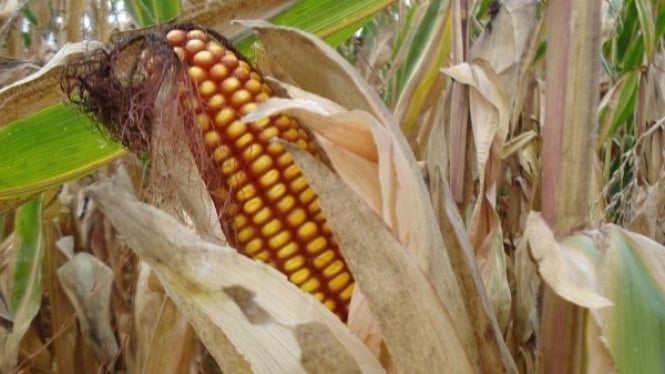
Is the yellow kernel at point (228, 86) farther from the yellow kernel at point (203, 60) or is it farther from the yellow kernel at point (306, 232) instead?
the yellow kernel at point (306, 232)

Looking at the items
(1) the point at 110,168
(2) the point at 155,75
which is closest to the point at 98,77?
(2) the point at 155,75

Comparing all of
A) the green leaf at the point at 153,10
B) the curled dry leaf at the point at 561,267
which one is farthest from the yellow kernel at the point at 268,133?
the green leaf at the point at 153,10

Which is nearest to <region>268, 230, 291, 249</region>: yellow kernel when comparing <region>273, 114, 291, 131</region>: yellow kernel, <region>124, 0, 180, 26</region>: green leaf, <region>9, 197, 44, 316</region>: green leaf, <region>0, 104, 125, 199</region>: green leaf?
<region>273, 114, 291, 131</region>: yellow kernel

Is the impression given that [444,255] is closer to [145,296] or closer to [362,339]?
[362,339]

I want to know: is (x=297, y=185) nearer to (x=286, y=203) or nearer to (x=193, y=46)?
(x=286, y=203)

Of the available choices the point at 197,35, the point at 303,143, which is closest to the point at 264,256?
the point at 303,143

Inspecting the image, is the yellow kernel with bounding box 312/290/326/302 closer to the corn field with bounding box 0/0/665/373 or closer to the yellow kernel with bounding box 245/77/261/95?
the corn field with bounding box 0/0/665/373
